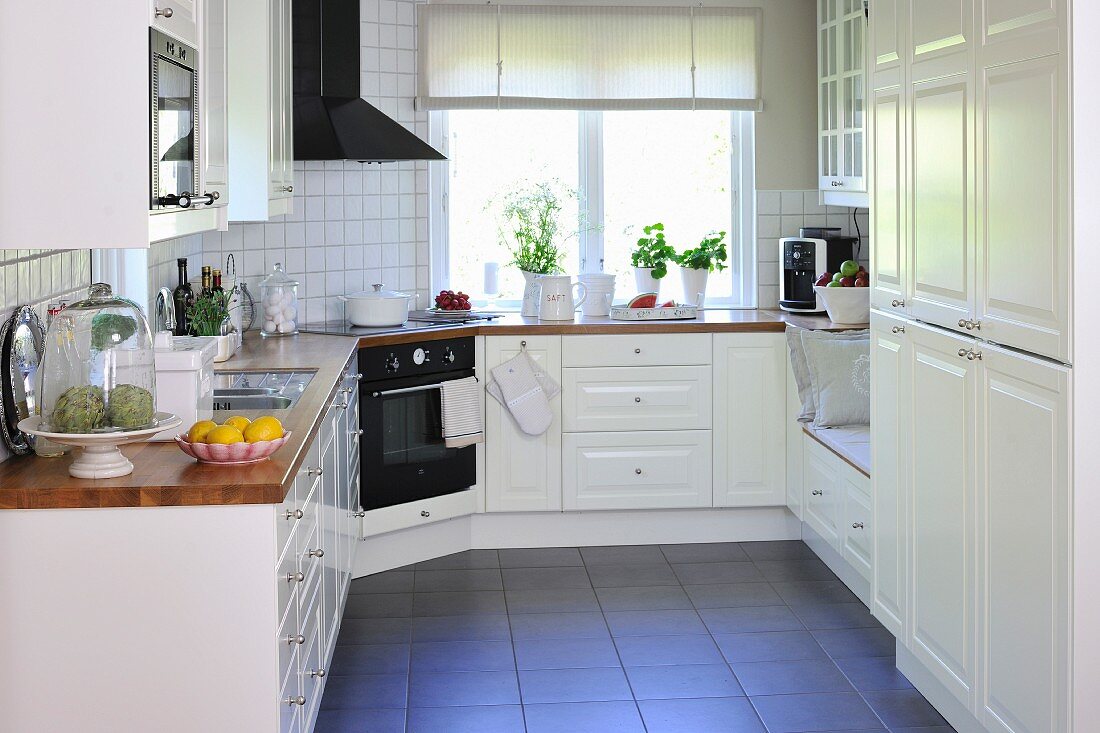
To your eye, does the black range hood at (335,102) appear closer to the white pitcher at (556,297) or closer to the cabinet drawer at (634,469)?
the white pitcher at (556,297)

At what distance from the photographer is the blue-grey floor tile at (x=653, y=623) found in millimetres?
3891

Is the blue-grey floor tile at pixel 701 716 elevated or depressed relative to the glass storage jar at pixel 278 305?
depressed

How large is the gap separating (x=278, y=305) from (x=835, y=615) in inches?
92.3

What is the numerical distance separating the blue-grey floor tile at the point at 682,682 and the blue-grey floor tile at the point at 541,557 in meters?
1.12

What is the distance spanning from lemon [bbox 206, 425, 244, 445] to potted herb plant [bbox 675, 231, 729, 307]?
3.17 meters

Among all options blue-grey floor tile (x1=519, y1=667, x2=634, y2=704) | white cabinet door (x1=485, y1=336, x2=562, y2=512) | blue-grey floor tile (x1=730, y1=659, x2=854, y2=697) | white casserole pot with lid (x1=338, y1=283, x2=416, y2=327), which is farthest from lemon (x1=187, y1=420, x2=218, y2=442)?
white cabinet door (x1=485, y1=336, x2=562, y2=512)

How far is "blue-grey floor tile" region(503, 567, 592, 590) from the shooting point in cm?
439

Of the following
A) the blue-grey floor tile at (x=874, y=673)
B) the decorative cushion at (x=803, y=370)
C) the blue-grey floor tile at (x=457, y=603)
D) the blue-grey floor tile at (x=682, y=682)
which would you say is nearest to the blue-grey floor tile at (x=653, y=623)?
the blue-grey floor tile at (x=682, y=682)

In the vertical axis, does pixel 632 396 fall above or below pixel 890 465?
above

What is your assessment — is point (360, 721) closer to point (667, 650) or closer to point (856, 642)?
point (667, 650)

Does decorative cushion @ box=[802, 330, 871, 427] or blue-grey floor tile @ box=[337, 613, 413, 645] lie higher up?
decorative cushion @ box=[802, 330, 871, 427]

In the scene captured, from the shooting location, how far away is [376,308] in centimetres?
465

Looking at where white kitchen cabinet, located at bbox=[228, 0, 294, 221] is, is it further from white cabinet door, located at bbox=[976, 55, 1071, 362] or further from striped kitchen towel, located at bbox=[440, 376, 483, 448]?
white cabinet door, located at bbox=[976, 55, 1071, 362]

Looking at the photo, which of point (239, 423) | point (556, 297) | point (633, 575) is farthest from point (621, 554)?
point (239, 423)
